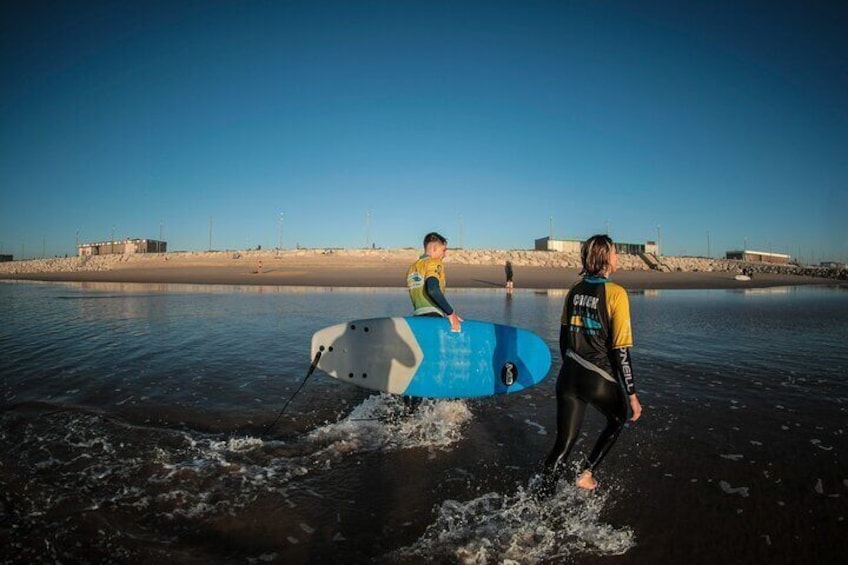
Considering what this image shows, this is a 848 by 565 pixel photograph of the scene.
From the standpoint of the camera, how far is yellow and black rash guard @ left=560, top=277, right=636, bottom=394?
3156 millimetres

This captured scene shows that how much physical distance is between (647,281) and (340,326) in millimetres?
38081

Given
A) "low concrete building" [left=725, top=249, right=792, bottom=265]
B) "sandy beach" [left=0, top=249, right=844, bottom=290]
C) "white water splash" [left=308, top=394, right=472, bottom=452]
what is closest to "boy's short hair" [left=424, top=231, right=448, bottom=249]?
"white water splash" [left=308, top=394, right=472, bottom=452]

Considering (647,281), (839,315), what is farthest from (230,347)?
(647,281)

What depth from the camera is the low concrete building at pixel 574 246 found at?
266 ft

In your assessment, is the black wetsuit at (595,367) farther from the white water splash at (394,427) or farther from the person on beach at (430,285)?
the person on beach at (430,285)

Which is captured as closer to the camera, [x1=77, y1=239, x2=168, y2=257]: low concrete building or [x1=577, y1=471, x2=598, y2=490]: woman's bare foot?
[x1=577, y1=471, x2=598, y2=490]: woman's bare foot

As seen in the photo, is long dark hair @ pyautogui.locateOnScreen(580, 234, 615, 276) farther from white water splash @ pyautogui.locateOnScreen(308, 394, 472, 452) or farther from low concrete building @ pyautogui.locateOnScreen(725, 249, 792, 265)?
low concrete building @ pyautogui.locateOnScreen(725, 249, 792, 265)

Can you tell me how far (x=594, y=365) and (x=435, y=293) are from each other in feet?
6.88

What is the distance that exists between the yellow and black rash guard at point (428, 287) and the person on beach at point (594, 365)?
1753 millimetres

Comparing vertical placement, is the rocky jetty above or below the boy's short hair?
Answer: above

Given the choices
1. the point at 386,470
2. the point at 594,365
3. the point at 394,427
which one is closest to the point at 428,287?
the point at 394,427

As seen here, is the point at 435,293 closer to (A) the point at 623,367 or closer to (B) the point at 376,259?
(A) the point at 623,367

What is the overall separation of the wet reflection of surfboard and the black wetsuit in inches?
69.1

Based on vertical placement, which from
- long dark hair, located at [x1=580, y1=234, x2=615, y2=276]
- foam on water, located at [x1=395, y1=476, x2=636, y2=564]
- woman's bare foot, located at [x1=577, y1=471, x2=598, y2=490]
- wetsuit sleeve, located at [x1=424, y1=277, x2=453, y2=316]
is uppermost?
long dark hair, located at [x1=580, y1=234, x2=615, y2=276]
